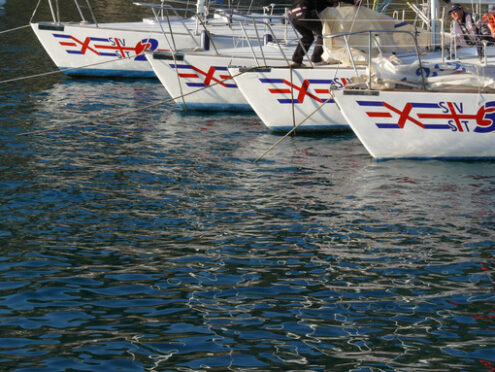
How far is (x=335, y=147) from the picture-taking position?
51.4 ft

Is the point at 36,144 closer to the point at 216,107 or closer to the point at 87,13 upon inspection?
the point at 216,107

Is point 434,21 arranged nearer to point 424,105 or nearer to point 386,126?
point 424,105

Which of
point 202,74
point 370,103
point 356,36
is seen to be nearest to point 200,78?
point 202,74

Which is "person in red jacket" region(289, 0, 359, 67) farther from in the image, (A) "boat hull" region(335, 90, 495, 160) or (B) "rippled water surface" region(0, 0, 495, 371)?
(A) "boat hull" region(335, 90, 495, 160)

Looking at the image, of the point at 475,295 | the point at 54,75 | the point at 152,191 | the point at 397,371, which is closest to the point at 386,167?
the point at 152,191

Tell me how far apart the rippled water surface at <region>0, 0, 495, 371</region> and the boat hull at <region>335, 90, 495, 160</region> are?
0.85 ft

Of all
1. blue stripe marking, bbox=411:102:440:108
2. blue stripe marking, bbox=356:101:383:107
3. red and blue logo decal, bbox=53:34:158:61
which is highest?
red and blue logo decal, bbox=53:34:158:61

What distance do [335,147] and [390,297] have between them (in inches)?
277

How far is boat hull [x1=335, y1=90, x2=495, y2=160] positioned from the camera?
46.2ft

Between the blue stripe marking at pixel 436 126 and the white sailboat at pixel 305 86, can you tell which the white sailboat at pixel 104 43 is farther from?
the blue stripe marking at pixel 436 126

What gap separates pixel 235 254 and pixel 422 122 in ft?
18.0

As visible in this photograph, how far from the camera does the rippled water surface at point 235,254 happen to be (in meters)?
7.71

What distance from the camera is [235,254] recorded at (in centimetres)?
1003

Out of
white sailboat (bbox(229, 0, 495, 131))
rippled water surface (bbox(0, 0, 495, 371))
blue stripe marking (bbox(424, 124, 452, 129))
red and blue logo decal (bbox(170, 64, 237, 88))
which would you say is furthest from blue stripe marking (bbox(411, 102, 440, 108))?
red and blue logo decal (bbox(170, 64, 237, 88))
